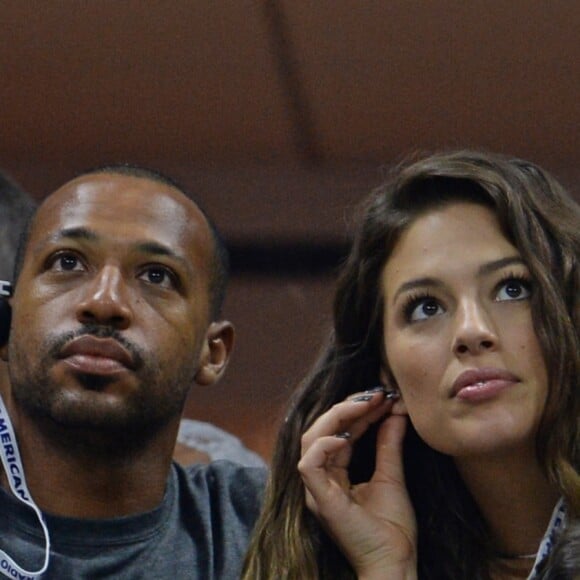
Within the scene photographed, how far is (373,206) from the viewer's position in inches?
77.0

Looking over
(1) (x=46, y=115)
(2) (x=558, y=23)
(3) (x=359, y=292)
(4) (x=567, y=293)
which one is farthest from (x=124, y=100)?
(4) (x=567, y=293)

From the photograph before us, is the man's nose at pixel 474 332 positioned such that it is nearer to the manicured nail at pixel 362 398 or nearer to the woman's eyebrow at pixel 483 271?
the woman's eyebrow at pixel 483 271

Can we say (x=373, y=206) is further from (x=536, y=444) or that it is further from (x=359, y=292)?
(x=536, y=444)

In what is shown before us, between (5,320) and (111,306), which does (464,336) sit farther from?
(5,320)

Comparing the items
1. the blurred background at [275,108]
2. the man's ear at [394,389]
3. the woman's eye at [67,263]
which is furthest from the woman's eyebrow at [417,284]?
the blurred background at [275,108]

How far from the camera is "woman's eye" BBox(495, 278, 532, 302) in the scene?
1743mm

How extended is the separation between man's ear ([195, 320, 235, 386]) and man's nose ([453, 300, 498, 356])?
490 millimetres

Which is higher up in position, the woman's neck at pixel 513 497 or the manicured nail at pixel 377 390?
the manicured nail at pixel 377 390

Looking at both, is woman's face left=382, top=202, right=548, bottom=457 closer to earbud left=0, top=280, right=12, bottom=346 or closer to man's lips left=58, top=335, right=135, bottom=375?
man's lips left=58, top=335, right=135, bottom=375

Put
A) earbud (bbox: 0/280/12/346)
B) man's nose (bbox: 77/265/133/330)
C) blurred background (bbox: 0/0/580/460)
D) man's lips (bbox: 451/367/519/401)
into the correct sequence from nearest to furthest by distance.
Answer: man's lips (bbox: 451/367/519/401) → man's nose (bbox: 77/265/133/330) → earbud (bbox: 0/280/12/346) → blurred background (bbox: 0/0/580/460)

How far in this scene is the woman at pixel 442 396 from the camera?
67.2 inches

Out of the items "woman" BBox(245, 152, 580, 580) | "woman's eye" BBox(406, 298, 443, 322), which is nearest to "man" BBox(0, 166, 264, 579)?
"woman" BBox(245, 152, 580, 580)

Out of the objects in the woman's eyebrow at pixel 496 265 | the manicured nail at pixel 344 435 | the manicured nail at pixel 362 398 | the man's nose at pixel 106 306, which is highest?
the man's nose at pixel 106 306

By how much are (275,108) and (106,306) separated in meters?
1.29
